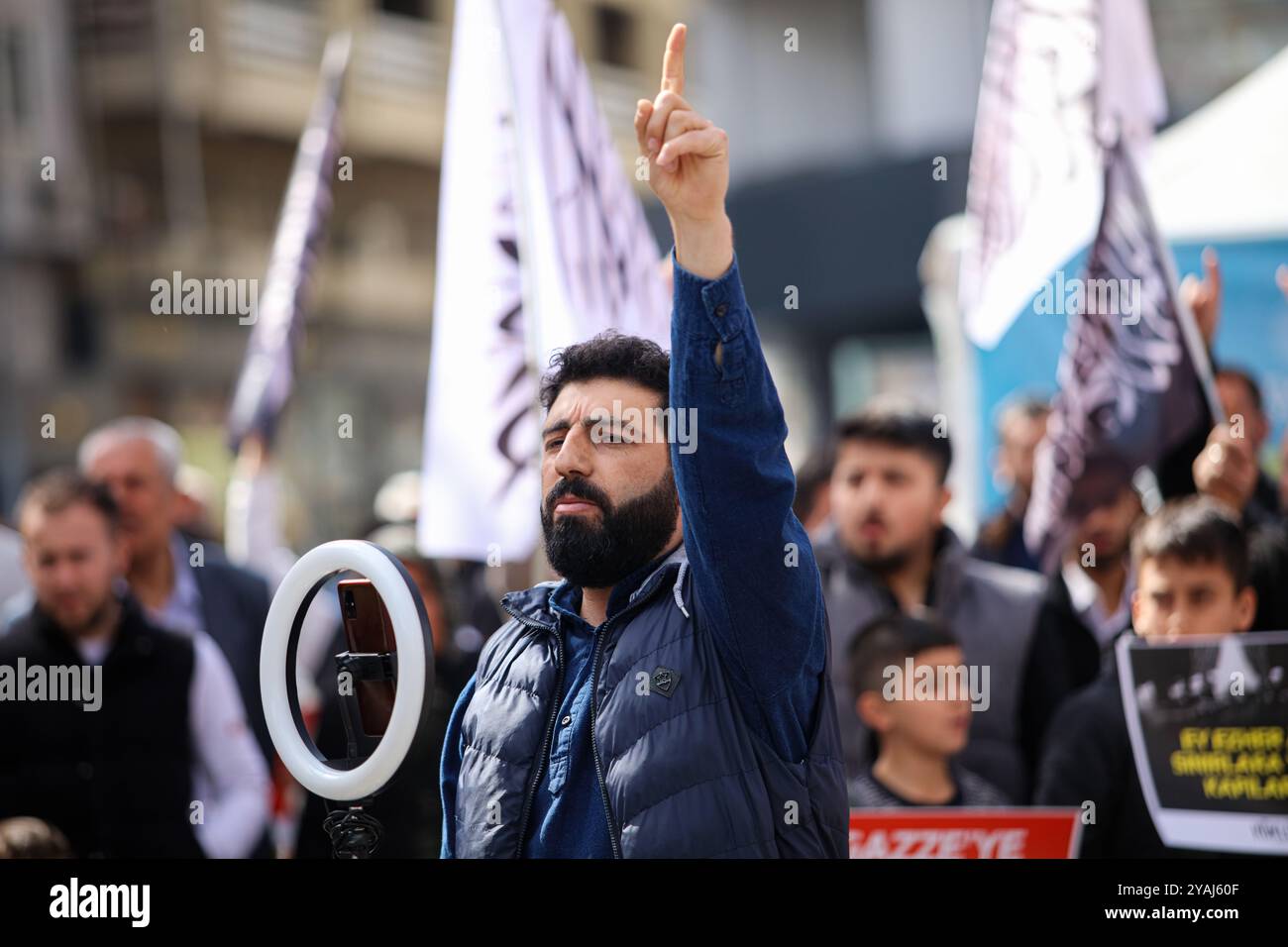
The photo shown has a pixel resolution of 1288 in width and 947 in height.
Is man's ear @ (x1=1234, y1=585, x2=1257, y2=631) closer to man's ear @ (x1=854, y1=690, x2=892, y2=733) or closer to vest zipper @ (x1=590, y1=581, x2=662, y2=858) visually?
man's ear @ (x1=854, y1=690, x2=892, y2=733)

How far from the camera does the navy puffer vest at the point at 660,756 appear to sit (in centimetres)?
229

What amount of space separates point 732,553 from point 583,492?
0.83 feet

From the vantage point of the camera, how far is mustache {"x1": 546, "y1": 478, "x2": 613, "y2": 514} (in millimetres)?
2404

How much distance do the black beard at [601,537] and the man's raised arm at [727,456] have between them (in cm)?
11

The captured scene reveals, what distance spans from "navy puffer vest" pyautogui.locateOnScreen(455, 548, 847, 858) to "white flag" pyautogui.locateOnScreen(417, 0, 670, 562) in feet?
4.27

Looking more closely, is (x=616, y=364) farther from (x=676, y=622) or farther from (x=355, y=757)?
(x=355, y=757)

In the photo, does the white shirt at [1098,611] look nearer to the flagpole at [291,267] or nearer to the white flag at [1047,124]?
the white flag at [1047,124]

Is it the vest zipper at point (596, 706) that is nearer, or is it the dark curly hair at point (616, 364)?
the vest zipper at point (596, 706)

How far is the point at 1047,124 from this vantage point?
4711mm

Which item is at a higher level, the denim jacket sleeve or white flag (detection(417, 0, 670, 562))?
white flag (detection(417, 0, 670, 562))

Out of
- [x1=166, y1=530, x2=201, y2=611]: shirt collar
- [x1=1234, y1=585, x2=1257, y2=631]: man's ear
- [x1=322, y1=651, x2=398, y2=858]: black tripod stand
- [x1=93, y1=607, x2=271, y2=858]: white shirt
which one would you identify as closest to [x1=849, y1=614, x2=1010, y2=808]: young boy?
[x1=1234, y1=585, x2=1257, y2=631]: man's ear

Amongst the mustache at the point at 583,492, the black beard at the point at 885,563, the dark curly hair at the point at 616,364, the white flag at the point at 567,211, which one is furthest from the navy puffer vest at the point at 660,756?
the black beard at the point at 885,563

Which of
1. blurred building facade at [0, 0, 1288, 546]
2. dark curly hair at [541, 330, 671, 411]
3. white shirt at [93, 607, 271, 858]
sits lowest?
white shirt at [93, 607, 271, 858]

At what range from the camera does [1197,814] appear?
373 centimetres
